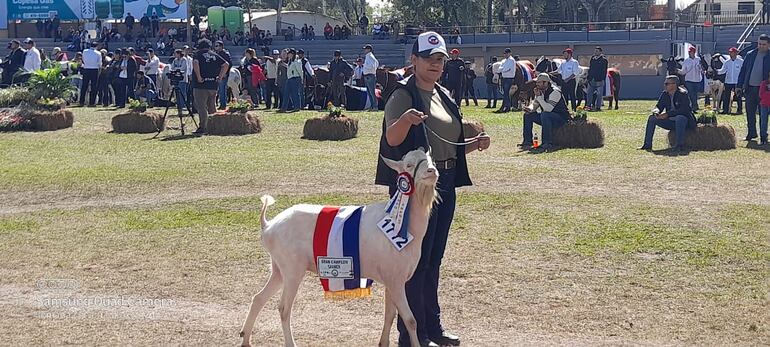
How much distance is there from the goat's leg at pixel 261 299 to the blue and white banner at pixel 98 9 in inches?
1981

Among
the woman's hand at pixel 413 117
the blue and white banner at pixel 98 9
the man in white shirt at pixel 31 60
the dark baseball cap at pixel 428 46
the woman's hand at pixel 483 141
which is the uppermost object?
the blue and white banner at pixel 98 9

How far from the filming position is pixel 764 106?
17.9m

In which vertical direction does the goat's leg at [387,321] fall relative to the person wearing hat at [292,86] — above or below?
below

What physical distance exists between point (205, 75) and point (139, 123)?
94.1 inches

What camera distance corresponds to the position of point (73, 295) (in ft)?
27.1

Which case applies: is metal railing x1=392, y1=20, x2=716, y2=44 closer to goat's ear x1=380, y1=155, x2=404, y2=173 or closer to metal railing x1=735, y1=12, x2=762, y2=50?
metal railing x1=735, y1=12, x2=762, y2=50

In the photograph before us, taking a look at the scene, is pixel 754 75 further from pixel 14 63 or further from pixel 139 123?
pixel 14 63

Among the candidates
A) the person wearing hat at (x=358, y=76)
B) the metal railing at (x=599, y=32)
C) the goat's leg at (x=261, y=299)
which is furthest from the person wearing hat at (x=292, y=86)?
the goat's leg at (x=261, y=299)

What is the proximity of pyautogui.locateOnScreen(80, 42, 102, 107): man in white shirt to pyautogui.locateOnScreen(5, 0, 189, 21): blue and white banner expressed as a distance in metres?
24.8

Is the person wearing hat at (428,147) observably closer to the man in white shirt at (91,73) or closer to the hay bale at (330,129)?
the hay bale at (330,129)

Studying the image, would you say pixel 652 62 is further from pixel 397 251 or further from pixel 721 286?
pixel 397 251

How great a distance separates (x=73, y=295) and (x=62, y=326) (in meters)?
0.98

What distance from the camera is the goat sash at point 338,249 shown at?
610cm

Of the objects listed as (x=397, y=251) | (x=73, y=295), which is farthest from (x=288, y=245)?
(x=73, y=295)
